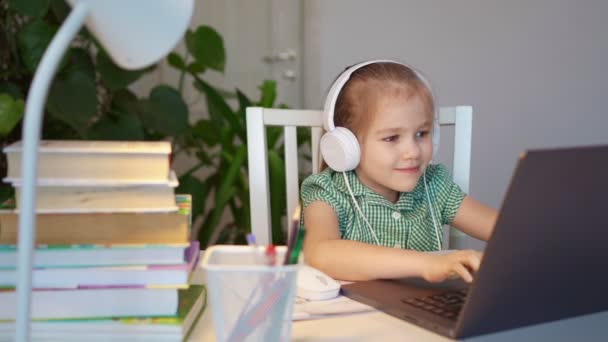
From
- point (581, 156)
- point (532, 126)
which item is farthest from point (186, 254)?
point (532, 126)

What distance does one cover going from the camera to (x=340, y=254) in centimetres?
100

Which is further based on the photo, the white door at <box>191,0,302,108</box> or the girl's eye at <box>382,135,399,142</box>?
the white door at <box>191,0,302,108</box>

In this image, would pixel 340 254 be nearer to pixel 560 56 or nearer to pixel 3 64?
pixel 3 64

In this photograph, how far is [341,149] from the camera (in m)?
1.15

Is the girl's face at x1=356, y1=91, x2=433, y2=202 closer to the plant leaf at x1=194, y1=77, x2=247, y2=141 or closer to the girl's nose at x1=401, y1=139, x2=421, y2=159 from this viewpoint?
the girl's nose at x1=401, y1=139, x2=421, y2=159

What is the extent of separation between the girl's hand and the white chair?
0.48m

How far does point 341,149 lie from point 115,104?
52.7 inches

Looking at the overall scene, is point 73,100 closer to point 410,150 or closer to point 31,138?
point 410,150

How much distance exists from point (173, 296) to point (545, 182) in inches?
15.0

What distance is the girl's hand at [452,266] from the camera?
80 cm

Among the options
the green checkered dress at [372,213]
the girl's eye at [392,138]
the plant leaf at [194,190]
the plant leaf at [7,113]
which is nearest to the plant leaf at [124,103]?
the plant leaf at [194,190]

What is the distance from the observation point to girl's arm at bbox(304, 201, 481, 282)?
83 cm

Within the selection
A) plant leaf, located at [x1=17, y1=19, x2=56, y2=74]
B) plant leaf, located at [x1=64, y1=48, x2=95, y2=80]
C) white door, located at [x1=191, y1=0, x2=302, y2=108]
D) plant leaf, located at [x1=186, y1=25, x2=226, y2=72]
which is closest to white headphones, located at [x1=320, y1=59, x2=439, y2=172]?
plant leaf, located at [x1=17, y1=19, x2=56, y2=74]

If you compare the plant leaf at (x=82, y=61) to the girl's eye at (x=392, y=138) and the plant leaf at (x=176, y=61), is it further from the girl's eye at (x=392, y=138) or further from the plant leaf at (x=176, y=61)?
the girl's eye at (x=392, y=138)
